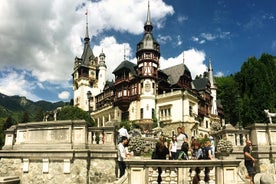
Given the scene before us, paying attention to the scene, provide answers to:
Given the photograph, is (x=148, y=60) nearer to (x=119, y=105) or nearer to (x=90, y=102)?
(x=119, y=105)

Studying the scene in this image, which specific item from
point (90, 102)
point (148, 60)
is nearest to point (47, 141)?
point (148, 60)

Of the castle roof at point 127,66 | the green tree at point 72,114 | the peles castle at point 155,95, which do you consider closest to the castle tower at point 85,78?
the peles castle at point 155,95

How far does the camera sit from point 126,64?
61.2m

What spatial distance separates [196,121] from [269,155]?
142 ft

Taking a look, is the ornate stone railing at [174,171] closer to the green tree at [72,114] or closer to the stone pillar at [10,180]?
the stone pillar at [10,180]

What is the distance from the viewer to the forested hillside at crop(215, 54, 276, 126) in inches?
1668

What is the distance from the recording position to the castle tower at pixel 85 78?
89875 millimetres

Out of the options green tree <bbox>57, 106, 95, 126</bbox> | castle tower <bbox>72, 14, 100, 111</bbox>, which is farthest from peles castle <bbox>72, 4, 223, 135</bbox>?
castle tower <bbox>72, 14, 100, 111</bbox>

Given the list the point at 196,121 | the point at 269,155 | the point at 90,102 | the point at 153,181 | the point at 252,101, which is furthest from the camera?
the point at 90,102

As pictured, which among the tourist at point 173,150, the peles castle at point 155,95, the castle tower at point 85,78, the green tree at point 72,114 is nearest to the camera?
the tourist at point 173,150

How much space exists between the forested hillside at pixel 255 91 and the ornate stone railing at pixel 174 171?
31.1m

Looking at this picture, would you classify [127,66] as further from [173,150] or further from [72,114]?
[173,150]

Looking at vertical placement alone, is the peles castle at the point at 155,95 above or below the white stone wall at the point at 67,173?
above

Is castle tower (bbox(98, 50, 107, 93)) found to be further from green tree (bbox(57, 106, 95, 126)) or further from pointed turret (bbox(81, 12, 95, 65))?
green tree (bbox(57, 106, 95, 126))
